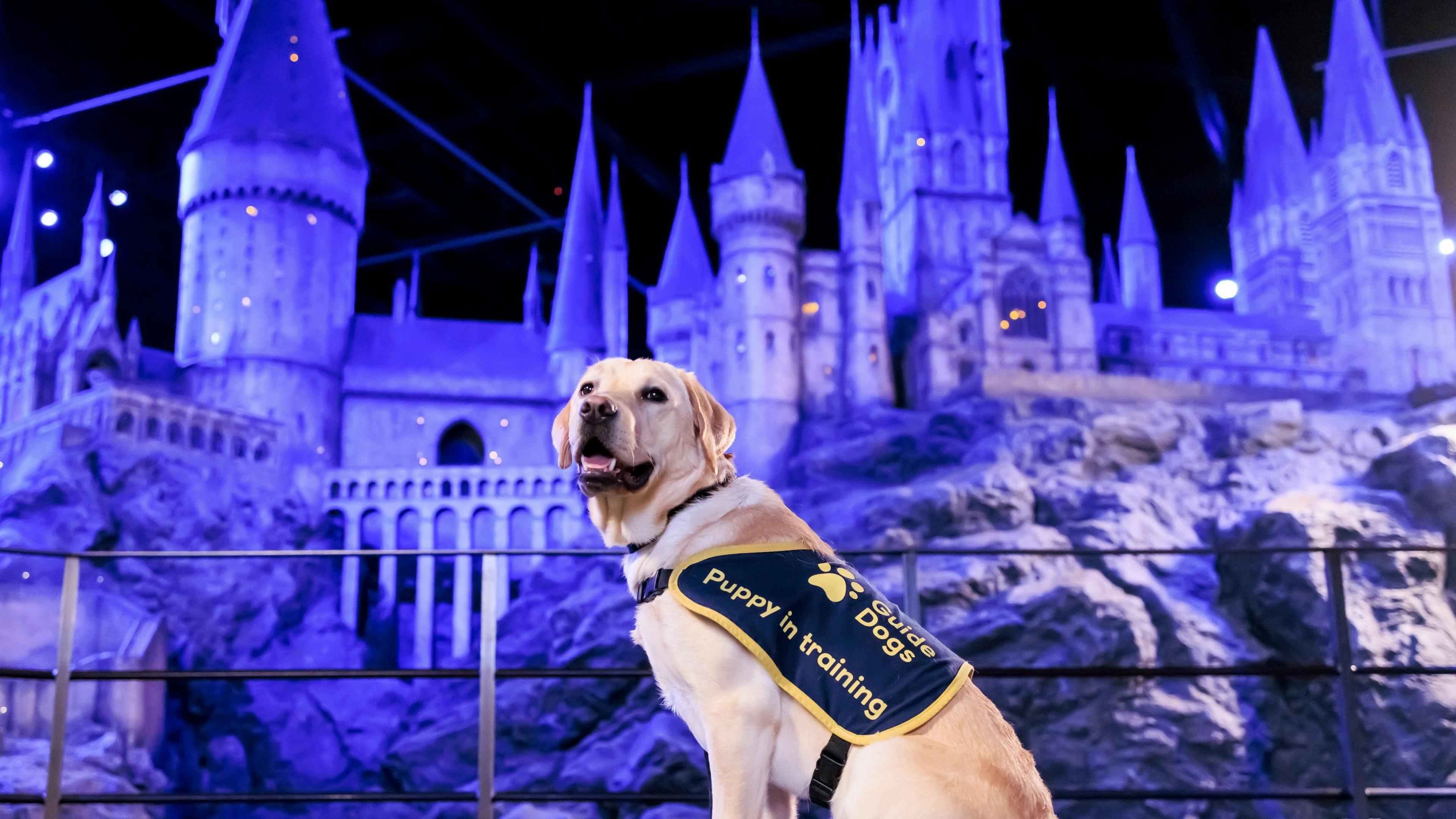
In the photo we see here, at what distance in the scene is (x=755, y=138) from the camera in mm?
28094

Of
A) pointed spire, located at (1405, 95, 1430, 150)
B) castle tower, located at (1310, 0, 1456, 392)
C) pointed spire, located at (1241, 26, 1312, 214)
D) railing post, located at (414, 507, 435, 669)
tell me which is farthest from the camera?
pointed spire, located at (1241, 26, 1312, 214)

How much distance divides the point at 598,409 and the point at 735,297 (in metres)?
25.2

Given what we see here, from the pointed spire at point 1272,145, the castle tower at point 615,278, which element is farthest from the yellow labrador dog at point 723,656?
the pointed spire at point 1272,145

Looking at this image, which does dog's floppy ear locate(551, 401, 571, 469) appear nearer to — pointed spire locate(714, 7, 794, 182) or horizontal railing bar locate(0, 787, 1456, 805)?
horizontal railing bar locate(0, 787, 1456, 805)

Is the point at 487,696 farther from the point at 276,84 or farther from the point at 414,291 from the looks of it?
the point at 414,291

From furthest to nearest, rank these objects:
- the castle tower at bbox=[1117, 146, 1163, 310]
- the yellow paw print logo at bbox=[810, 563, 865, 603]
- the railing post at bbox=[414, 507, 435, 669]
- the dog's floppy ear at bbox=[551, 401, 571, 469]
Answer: the castle tower at bbox=[1117, 146, 1163, 310], the railing post at bbox=[414, 507, 435, 669], the dog's floppy ear at bbox=[551, 401, 571, 469], the yellow paw print logo at bbox=[810, 563, 865, 603]

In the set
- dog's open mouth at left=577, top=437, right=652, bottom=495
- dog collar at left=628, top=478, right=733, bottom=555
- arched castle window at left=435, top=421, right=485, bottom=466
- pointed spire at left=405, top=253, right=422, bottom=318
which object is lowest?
dog collar at left=628, top=478, right=733, bottom=555

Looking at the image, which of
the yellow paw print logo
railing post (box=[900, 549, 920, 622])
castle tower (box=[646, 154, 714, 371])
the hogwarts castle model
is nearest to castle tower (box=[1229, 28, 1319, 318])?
the hogwarts castle model

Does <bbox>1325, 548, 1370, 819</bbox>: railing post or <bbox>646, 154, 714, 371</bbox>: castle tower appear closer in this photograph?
<bbox>1325, 548, 1370, 819</bbox>: railing post

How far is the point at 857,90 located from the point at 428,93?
12734 millimetres

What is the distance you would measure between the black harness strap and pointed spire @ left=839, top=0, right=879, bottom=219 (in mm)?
27781

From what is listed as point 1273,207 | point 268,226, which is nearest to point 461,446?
point 268,226

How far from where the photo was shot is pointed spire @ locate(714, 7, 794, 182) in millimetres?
27844

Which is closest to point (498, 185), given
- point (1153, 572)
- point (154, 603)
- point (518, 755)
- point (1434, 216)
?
point (154, 603)
